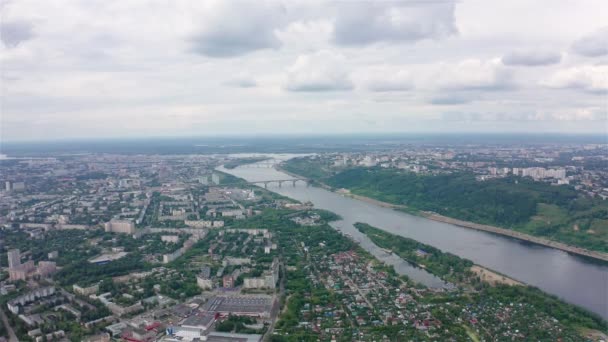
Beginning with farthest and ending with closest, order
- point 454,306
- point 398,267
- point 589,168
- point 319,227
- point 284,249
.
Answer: point 589,168 → point 319,227 → point 284,249 → point 398,267 → point 454,306

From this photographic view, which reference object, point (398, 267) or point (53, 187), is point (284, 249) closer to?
point (398, 267)

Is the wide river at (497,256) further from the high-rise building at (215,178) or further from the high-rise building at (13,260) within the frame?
the high-rise building at (13,260)

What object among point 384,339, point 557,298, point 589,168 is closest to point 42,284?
point 384,339

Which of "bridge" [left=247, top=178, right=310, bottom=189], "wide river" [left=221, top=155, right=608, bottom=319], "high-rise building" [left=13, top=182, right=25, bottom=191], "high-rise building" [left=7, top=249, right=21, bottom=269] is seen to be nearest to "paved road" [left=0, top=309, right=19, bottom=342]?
"high-rise building" [left=7, top=249, right=21, bottom=269]

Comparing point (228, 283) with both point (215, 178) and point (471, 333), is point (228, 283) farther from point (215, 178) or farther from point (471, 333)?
point (215, 178)

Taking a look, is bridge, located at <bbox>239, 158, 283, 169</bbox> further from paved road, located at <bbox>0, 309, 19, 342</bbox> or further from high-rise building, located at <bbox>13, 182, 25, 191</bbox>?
paved road, located at <bbox>0, 309, 19, 342</bbox>

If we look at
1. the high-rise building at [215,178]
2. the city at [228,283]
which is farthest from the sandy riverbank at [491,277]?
the high-rise building at [215,178]

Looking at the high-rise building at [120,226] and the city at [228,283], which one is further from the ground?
the high-rise building at [120,226]

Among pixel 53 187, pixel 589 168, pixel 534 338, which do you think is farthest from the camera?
pixel 589 168

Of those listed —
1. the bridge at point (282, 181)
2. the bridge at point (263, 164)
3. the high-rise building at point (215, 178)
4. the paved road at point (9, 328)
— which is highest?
the bridge at point (263, 164)
